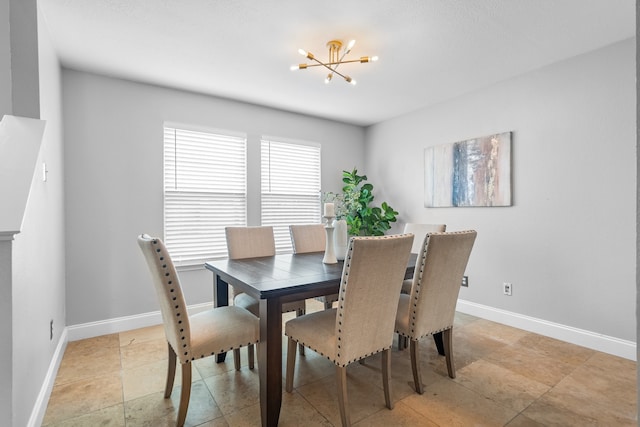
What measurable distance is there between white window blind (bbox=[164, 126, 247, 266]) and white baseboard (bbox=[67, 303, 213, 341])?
0.61 metres

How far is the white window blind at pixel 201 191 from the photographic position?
132 inches

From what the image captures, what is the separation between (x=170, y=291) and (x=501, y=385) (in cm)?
217

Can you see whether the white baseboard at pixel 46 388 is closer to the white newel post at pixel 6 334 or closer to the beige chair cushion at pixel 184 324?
the white newel post at pixel 6 334

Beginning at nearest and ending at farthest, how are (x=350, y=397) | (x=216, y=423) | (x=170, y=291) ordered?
(x=170, y=291)
(x=216, y=423)
(x=350, y=397)

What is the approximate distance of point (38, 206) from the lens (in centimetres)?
192

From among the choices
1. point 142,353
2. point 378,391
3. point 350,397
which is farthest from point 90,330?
point 378,391

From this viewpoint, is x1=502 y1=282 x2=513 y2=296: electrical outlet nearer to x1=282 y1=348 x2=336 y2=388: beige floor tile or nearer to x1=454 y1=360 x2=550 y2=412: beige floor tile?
x1=454 y1=360 x2=550 y2=412: beige floor tile

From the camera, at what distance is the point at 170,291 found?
1573mm

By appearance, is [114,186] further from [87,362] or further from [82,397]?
[82,397]

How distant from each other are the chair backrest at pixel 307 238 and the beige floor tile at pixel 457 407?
1.54 meters

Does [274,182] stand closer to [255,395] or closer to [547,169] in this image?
[255,395]

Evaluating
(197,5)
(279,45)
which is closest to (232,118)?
(279,45)

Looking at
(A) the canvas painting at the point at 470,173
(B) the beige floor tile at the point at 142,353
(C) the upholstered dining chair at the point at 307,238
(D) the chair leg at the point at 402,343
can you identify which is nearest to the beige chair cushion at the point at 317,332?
(D) the chair leg at the point at 402,343

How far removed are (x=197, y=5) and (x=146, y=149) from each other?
5.56ft
